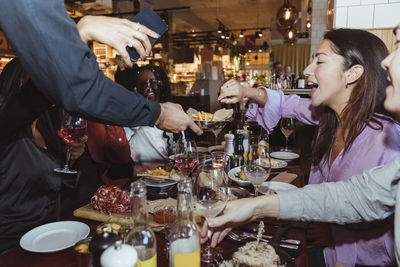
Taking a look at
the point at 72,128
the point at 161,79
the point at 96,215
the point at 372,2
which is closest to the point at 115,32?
the point at 72,128

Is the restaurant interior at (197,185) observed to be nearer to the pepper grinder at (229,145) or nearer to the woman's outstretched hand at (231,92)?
the pepper grinder at (229,145)

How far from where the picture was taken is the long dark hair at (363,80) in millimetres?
1623

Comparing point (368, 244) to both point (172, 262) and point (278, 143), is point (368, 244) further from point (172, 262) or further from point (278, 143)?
point (278, 143)

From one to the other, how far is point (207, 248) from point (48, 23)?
0.94m

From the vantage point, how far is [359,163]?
1.53m

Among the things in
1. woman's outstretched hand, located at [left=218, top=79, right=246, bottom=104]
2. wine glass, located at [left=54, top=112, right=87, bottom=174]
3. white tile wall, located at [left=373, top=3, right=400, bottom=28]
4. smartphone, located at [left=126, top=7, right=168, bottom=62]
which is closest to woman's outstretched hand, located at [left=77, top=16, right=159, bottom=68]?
smartphone, located at [left=126, top=7, right=168, bottom=62]

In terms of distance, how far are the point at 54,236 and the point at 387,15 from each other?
296cm

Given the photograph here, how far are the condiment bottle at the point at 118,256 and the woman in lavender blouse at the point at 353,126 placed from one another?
1252 mm

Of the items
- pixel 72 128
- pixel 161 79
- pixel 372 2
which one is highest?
pixel 372 2

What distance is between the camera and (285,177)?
1.98 metres

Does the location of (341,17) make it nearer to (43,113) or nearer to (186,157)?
(186,157)

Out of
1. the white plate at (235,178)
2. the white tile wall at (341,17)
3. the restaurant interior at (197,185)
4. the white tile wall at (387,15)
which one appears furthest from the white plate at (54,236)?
the white tile wall at (387,15)

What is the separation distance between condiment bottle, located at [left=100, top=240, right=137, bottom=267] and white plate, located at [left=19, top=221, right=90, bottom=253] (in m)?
0.57

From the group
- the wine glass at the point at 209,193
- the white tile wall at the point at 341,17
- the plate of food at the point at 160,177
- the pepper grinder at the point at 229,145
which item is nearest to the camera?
the wine glass at the point at 209,193
